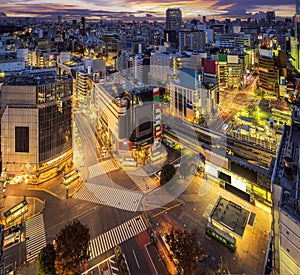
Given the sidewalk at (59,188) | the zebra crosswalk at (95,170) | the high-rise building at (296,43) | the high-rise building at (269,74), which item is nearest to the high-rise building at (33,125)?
the sidewalk at (59,188)

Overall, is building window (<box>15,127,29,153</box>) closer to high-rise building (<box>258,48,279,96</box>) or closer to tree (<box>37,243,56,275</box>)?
tree (<box>37,243,56,275</box>)

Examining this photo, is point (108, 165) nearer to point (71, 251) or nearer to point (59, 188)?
point (59, 188)

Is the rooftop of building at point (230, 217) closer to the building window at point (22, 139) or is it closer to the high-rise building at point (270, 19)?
the building window at point (22, 139)

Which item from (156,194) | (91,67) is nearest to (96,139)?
(156,194)

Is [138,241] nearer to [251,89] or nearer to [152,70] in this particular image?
[152,70]

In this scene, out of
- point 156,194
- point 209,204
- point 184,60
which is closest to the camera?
point 209,204

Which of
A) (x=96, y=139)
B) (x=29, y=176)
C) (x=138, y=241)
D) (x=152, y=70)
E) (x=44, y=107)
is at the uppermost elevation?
(x=152, y=70)
